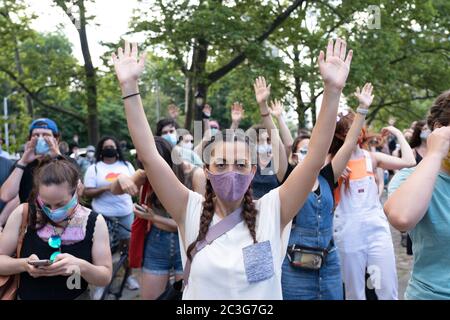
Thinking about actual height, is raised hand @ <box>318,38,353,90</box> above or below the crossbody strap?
above

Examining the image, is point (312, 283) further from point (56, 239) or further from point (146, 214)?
point (56, 239)

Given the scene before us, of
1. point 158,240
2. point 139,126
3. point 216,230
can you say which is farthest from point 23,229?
point 158,240

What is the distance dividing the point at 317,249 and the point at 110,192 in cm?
311

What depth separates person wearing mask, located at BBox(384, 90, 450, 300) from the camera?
196 centimetres

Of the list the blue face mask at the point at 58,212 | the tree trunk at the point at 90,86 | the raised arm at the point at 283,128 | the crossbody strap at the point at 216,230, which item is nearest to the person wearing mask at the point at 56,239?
the blue face mask at the point at 58,212

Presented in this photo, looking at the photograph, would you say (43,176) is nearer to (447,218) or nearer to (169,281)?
(169,281)

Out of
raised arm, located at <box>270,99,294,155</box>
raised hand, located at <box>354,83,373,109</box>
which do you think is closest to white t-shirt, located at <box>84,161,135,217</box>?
raised arm, located at <box>270,99,294,155</box>

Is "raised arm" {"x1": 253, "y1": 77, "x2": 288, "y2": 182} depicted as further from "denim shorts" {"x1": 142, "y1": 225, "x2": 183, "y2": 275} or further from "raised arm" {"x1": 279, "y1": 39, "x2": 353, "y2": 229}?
"raised arm" {"x1": 279, "y1": 39, "x2": 353, "y2": 229}

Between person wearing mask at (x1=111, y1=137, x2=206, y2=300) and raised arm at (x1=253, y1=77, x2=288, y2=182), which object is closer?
raised arm at (x1=253, y1=77, x2=288, y2=182)

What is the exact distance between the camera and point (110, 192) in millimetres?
5668

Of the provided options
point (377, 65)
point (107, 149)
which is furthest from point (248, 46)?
point (107, 149)

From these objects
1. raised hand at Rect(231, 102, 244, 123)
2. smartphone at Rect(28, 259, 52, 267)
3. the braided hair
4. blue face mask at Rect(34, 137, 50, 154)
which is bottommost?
smartphone at Rect(28, 259, 52, 267)

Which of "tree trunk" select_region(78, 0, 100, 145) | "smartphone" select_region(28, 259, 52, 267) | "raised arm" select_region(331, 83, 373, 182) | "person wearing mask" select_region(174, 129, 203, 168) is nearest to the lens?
"smartphone" select_region(28, 259, 52, 267)
